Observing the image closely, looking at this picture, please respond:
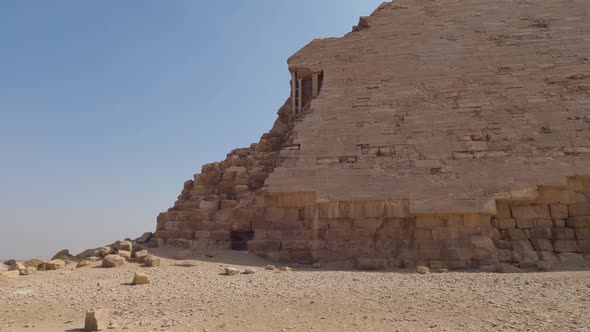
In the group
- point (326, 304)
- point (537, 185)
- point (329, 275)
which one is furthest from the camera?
point (537, 185)

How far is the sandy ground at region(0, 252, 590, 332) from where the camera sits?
3.93m

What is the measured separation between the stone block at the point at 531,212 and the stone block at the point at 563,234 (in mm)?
291

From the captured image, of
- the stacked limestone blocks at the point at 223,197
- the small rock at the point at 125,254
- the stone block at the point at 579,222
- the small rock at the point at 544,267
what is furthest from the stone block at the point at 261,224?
the stone block at the point at 579,222

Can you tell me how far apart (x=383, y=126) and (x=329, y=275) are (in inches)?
162

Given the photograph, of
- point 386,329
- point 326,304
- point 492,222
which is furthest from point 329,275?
point 492,222

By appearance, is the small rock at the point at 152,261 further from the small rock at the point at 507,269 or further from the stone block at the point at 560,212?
the stone block at the point at 560,212

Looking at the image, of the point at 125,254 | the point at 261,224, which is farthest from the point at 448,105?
the point at 125,254

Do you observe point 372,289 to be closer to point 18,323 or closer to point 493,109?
point 18,323

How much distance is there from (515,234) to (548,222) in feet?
2.21

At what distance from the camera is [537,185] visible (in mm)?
8250

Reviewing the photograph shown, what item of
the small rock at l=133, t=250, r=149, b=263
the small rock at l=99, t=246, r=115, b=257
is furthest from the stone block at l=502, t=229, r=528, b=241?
the small rock at l=99, t=246, r=115, b=257

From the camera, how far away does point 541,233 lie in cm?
826

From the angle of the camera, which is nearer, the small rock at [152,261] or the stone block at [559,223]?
the small rock at [152,261]

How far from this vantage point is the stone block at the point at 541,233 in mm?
8219
